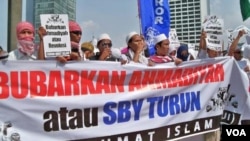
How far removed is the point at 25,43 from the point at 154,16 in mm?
3854

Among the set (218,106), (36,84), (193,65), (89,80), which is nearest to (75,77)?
(89,80)

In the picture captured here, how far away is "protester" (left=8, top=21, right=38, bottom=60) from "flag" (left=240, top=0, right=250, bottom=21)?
432cm

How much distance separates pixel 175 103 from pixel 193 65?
0.62m

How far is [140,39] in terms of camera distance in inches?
200

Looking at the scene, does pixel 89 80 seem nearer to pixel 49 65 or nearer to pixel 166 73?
pixel 49 65

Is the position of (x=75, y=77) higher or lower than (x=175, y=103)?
higher

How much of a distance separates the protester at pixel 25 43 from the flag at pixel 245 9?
432 centimetres

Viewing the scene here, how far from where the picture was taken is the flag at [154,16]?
7.39 m

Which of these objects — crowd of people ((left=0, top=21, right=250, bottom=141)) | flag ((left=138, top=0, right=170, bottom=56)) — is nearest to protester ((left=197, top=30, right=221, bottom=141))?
crowd of people ((left=0, top=21, right=250, bottom=141))

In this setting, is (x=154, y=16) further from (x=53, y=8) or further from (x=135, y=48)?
(x=53, y=8)

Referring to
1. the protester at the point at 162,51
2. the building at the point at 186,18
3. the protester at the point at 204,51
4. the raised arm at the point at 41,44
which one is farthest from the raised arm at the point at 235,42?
the building at the point at 186,18

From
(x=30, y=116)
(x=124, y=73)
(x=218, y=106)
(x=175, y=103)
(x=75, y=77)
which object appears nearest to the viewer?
(x=30, y=116)

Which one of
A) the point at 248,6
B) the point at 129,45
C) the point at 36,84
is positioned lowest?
the point at 36,84

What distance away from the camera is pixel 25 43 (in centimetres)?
422
